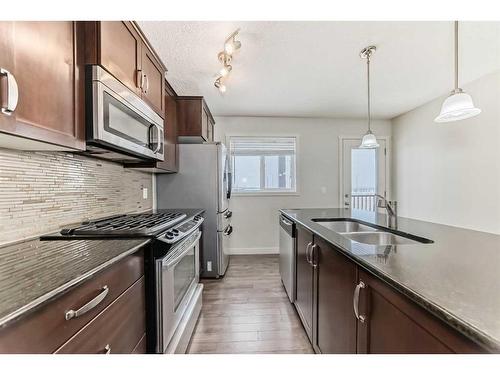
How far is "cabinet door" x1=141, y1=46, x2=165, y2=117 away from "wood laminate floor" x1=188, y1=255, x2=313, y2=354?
1.80 metres

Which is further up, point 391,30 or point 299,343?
point 391,30

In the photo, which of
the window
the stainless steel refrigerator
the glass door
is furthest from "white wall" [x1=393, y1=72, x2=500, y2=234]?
the stainless steel refrigerator

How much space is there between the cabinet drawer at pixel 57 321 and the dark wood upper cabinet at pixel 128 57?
40.7 inches

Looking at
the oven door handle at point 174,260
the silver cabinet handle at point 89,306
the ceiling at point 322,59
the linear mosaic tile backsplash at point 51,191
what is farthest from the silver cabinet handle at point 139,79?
the silver cabinet handle at point 89,306

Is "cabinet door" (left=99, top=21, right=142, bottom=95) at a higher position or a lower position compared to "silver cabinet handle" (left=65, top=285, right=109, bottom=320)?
higher

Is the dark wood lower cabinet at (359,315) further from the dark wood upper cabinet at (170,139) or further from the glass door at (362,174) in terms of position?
the glass door at (362,174)

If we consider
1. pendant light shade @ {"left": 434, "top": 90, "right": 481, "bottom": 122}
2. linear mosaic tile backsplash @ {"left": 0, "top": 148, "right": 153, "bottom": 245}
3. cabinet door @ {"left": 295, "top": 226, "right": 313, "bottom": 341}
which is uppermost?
pendant light shade @ {"left": 434, "top": 90, "right": 481, "bottom": 122}

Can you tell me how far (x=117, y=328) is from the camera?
3.34 ft

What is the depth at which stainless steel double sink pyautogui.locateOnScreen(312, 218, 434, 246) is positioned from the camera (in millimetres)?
1483

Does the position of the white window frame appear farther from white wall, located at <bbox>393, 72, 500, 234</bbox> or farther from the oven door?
the oven door

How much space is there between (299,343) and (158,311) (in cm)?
107
